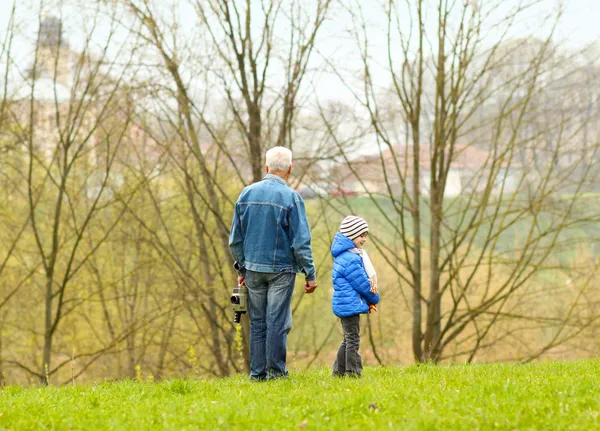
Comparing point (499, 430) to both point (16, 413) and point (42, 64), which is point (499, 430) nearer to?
point (16, 413)

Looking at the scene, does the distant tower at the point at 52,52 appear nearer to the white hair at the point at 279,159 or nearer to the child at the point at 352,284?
the white hair at the point at 279,159

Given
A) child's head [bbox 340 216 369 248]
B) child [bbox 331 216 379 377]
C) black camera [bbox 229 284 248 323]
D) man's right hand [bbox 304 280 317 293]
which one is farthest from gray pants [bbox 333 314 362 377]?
black camera [bbox 229 284 248 323]

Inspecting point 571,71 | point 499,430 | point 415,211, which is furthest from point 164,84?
point 499,430

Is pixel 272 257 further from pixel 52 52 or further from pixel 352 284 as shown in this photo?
pixel 52 52

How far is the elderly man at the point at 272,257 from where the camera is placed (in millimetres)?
6664

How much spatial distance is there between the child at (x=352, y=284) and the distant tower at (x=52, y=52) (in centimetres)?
890

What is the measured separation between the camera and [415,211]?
13.1m

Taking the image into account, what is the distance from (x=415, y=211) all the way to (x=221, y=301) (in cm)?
891

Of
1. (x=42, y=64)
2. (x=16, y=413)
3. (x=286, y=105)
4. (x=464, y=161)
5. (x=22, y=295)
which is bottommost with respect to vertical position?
(x=22, y=295)

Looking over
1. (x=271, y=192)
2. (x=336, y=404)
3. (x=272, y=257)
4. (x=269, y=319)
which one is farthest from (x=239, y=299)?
(x=336, y=404)

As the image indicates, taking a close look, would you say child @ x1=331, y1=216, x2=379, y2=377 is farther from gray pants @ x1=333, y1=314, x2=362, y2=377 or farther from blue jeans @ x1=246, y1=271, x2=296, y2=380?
blue jeans @ x1=246, y1=271, x2=296, y2=380

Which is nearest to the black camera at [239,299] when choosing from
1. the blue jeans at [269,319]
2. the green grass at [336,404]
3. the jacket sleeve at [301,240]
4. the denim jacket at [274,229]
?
the blue jeans at [269,319]

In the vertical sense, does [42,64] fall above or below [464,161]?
above

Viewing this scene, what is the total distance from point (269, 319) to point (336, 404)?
1.75 meters
